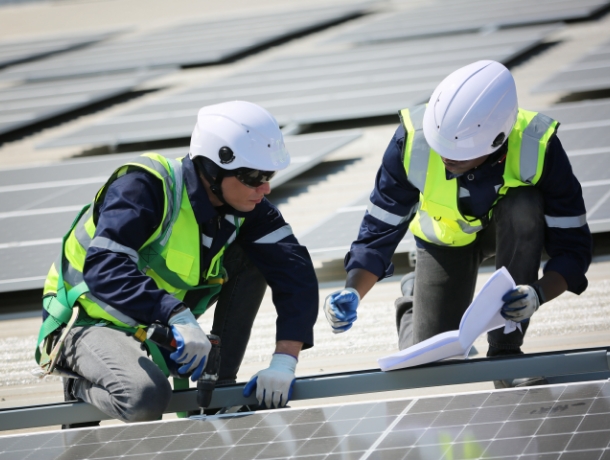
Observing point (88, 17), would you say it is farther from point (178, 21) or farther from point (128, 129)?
point (128, 129)

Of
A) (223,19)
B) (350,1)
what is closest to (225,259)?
(223,19)

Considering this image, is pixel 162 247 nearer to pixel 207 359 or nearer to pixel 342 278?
pixel 207 359

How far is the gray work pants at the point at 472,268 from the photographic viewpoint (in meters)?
4.02

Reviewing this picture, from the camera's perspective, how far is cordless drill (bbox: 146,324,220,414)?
3525 millimetres

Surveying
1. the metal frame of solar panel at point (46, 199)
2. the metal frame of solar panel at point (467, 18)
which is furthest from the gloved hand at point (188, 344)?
the metal frame of solar panel at point (467, 18)

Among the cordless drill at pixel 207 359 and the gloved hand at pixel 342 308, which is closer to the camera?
the cordless drill at pixel 207 359

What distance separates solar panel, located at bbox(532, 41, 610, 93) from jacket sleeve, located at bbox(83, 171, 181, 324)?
266 inches

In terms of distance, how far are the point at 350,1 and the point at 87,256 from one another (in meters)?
22.6

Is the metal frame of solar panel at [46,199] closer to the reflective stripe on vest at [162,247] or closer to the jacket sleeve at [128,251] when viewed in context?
the reflective stripe on vest at [162,247]

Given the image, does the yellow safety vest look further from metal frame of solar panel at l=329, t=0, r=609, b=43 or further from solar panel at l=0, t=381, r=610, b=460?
metal frame of solar panel at l=329, t=0, r=609, b=43

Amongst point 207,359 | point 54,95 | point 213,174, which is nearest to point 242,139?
point 213,174

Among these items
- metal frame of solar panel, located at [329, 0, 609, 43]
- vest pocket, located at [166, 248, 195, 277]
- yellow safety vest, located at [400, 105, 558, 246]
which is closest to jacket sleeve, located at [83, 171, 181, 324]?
vest pocket, located at [166, 248, 195, 277]

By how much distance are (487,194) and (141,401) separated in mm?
1850

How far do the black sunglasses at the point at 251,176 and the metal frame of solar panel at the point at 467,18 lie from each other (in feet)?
39.0
